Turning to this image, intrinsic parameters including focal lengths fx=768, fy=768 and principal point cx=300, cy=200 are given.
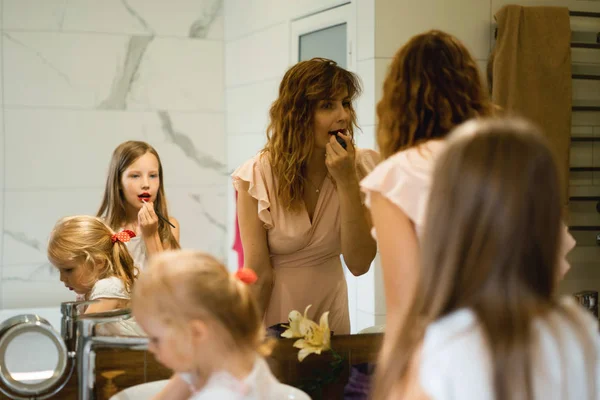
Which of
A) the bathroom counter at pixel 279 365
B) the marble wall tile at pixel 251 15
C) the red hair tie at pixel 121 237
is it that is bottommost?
the bathroom counter at pixel 279 365

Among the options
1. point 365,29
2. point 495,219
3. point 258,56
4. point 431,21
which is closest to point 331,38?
point 365,29

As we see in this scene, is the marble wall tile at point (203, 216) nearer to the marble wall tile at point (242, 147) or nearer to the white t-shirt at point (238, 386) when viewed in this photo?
the marble wall tile at point (242, 147)

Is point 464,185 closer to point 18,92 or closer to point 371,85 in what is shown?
point 371,85

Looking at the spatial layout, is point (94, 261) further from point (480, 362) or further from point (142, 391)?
A: point (480, 362)

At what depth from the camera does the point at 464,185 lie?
2.20 ft

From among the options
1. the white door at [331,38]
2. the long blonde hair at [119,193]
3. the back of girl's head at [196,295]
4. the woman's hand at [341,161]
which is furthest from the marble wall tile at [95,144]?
the back of girl's head at [196,295]

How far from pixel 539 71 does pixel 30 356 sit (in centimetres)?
158

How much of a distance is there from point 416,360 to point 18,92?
92.4 inches

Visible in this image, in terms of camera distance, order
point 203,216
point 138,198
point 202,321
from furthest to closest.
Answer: point 203,216, point 138,198, point 202,321

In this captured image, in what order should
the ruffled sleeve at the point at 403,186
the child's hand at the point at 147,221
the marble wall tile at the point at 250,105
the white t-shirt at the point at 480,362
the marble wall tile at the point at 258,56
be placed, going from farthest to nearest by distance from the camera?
the marble wall tile at the point at 250,105 → the marble wall tile at the point at 258,56 → the child's hand at the point at 147,221 → the ruffled sleeve at the point at 403,186 → the white t-shirt at the point at 480,362

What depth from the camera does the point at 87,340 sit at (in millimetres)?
1102

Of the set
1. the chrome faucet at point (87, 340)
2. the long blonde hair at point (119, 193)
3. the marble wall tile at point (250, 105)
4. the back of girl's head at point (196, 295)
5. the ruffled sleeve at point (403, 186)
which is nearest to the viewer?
the back of girl's head at point (196, 295)

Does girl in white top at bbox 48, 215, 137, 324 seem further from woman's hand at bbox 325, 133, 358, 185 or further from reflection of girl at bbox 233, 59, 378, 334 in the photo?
woman's hand at bbox 325, 133, 358, 185

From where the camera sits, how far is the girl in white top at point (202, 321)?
0.83 m
